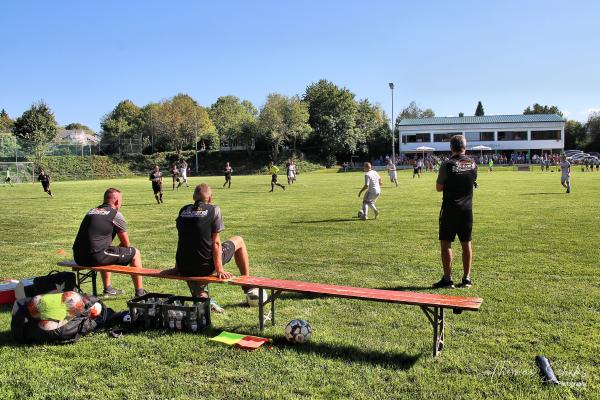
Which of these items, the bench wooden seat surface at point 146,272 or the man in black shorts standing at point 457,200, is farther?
the man in black shorts standing at point 457,200

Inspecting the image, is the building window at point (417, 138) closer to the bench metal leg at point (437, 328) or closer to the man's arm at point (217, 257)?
the man's arm at point (217, 257)

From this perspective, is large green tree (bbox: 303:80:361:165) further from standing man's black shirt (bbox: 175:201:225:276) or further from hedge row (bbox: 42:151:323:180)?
standing man's black shirt (bbox: 175:201:225:276)

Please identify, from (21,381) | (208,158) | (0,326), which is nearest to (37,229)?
(0,326)

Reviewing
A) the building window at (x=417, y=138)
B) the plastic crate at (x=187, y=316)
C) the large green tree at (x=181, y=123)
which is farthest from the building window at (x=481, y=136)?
the plastic crate at (x=187, y=316)

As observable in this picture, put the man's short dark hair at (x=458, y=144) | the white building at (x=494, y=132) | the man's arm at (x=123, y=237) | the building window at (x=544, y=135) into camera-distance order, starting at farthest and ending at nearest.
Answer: the white building at (x=494, y=132) → the building window at (x=544, y=135) → the man's short dark hair at (x=458, y=144) → the man's arm at (x=123, y=237)

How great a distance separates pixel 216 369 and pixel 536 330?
10.9 ft

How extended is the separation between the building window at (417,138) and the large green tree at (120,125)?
45278 mm

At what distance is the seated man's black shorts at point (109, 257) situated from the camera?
6363 mm

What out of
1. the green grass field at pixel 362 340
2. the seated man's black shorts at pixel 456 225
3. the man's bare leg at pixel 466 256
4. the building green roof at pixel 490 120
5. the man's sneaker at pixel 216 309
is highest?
the building green roof at pixel 490 120

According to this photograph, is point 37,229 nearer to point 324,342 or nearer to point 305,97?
point 324,342

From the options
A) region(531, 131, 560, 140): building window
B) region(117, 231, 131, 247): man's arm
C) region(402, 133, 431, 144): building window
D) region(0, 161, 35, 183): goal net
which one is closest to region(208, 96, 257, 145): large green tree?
region(402, 133, 431, 144): building window

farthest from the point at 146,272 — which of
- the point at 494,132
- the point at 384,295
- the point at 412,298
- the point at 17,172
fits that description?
the point at 494,132

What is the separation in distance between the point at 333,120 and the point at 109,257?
239ft

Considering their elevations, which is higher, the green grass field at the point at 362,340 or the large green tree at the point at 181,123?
the large green tree at the point at 181,123
